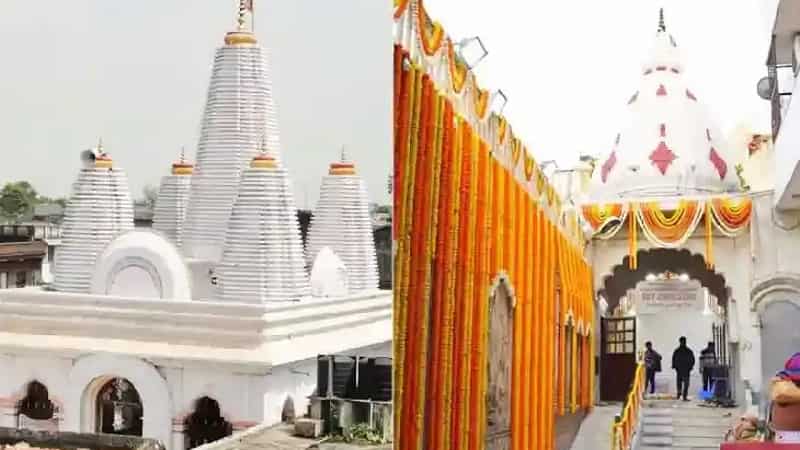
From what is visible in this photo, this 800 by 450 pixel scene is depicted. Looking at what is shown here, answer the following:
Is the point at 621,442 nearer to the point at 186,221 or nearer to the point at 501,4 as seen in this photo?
the point at 501,4

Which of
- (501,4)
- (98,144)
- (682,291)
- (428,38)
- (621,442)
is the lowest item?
(621,442)

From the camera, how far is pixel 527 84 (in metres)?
3.11

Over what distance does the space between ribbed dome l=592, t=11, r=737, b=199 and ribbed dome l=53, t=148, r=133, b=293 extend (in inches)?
66.5

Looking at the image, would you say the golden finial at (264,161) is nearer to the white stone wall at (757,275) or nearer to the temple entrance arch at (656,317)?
the temple entrance arch at (656,317)

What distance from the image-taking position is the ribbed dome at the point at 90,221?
2414mm

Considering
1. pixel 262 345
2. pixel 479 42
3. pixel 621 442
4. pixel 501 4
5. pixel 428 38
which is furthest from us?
pixel 621 442

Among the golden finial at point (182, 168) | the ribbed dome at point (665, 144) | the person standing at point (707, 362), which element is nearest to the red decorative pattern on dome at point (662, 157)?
the ribbed dome at point (665, 144)

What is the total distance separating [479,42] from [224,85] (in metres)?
0.64

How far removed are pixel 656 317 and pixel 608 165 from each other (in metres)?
0.57

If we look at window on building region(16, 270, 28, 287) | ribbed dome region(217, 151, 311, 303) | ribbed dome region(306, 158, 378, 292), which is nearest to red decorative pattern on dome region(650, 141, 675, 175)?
ribbed dome region(306, 158, 378, 292)

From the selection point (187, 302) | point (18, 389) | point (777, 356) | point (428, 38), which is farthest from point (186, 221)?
point (777, 356)

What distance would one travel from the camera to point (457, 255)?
2375 mm

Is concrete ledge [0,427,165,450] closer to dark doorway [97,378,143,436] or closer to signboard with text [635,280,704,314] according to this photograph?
dark doorway [97,378,143,436]

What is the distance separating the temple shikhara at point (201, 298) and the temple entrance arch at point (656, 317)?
4.18ft
